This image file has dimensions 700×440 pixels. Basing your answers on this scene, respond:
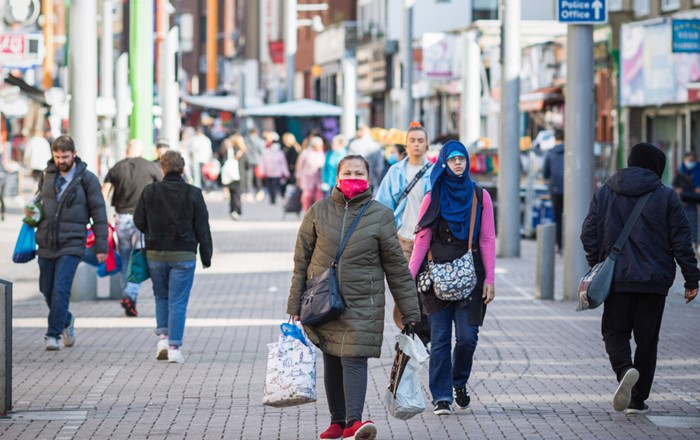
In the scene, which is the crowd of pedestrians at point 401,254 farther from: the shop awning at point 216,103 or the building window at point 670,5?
the shop awning at point 216,103

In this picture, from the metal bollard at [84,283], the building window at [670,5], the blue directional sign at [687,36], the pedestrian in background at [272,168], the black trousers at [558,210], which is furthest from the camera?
the pedestrian in background at [272,168]

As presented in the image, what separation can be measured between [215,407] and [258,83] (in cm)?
8392

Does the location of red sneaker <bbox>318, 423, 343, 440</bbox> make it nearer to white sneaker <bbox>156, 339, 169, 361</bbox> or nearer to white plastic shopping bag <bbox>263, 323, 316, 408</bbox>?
white plastic shopping bag <bbox>263, 323, 316, 408</bbox>

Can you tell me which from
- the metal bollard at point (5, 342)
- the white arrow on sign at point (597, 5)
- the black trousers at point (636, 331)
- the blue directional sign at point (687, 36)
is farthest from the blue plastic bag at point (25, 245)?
the blue directional sign at point (687, 36)

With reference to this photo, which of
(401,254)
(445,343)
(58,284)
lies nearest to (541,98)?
(58,284)

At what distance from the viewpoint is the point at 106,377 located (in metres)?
12.3

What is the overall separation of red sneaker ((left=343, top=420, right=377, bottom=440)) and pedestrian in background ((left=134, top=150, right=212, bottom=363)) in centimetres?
408

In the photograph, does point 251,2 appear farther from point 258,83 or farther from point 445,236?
point 445,236

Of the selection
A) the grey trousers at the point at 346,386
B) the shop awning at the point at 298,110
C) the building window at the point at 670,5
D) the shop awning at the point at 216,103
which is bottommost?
the grey trousers at the point at 346,386

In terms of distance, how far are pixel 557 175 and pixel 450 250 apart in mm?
14954

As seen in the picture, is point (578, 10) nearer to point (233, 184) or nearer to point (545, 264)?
point (545, 264)

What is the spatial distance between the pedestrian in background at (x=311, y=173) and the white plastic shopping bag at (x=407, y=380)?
23.0 meters

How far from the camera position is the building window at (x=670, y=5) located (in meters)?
Result: 31.6

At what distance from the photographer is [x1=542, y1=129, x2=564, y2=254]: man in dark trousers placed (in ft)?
82.5
